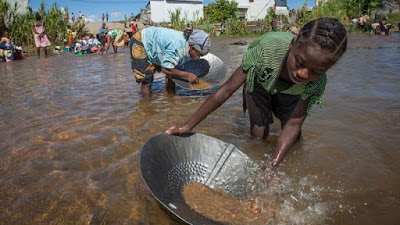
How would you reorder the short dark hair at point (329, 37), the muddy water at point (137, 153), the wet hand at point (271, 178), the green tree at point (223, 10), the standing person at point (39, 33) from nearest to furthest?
the short dark hair at point (329, 37) → the muddy water at point (137, 153) → the wet hand at point (271, 178) → the standing person at point (39, 33) → the green tree at point (223, 10)

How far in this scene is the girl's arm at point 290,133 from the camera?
187cm

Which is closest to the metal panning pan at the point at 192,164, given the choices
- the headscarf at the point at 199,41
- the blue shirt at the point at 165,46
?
the headscarf at the point at 199,41

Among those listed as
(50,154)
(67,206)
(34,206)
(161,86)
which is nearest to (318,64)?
(67,206)

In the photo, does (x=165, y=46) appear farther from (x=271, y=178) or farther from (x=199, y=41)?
(x=271, y=178)

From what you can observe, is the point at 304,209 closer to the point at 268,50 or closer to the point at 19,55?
the point at 268,50

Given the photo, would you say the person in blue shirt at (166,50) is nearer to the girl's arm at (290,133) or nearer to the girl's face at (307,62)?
the girl's arm at (290,133)

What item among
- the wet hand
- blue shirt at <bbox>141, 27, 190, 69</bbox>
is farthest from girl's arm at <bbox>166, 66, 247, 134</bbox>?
blue shirt at <bbox>141, 27, 190, 69</bbox>

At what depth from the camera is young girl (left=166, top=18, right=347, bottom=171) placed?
1403 millimetres

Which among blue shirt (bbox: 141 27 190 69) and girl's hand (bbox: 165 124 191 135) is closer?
girl's hand (bbox: 165 124 191 135)

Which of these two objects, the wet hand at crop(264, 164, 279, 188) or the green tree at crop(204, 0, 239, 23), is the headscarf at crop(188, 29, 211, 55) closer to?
the wet hand at crop(264, 164, 279, 188)

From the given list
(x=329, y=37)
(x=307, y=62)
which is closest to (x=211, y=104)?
(x=307, y=62)

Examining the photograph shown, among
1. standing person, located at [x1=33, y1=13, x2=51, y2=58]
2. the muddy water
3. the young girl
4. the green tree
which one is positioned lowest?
the muddy water

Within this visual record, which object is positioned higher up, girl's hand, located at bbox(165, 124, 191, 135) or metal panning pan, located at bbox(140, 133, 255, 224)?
girl's hand, located at bbox(165, 124, 191, 135)

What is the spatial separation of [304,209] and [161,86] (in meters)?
Answer: 3.70
